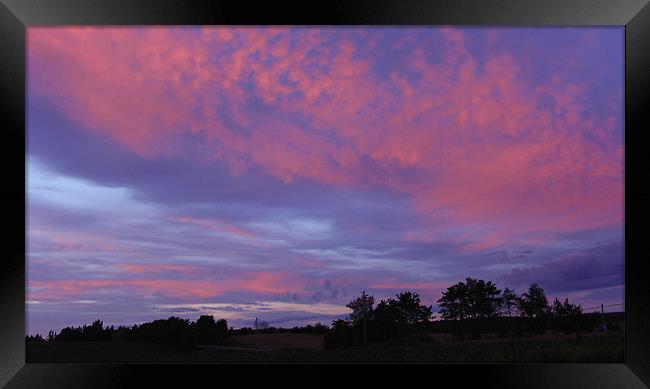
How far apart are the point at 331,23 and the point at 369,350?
8.97 m

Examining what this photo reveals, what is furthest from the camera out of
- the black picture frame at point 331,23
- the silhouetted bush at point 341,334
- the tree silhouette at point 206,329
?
the tree silhouette at point 206,329

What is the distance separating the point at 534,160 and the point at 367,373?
180 inches

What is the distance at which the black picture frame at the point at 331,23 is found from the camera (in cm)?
335

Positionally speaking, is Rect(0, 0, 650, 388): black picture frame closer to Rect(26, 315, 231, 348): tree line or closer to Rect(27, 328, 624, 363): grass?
Rect(27, 328, 624, 363): grass

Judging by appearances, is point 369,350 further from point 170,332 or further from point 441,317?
point 170,332

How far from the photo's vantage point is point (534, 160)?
690cm

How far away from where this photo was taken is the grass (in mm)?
10031

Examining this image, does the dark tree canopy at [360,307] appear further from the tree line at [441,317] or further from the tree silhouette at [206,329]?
the tree silhouette at [206,329]

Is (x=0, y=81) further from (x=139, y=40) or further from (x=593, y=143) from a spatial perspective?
(x=593, y=143)

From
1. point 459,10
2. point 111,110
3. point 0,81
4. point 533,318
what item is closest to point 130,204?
point 111,110

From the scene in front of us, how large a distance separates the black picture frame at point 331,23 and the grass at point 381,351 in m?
6.50

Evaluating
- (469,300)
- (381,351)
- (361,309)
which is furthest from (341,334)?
(469,300)

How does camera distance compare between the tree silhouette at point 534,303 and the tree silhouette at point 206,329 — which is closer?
the tree silhouette at point 534,303

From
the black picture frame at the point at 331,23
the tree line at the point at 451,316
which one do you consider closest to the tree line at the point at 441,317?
the tree line at the point at 451,316
